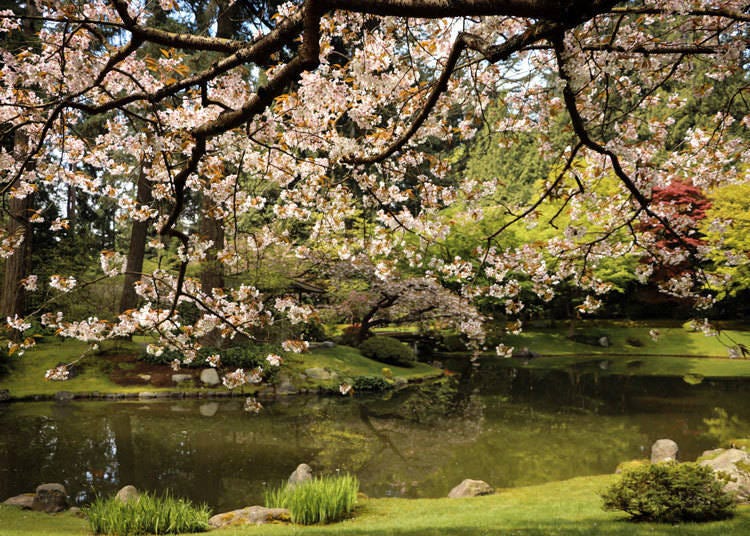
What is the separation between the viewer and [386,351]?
19125mm

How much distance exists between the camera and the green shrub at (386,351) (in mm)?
19141

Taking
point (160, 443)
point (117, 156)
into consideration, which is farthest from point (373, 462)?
point (117, 156)

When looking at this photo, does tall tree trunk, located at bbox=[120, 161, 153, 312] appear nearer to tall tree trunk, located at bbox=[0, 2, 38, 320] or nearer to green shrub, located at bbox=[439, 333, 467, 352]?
tall tree trunk, located at bbox=[0, 2, 38, 320]

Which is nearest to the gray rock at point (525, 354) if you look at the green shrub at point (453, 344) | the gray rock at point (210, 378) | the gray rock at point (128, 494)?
the green shrub at point (453, 344)

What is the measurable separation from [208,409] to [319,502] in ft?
24.9

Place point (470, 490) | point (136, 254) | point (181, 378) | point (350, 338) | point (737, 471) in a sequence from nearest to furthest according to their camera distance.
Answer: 1. point (737, 471)
2. point (470, 490)
3. point (181, 378)
4. point (136, 254)
5. point (350, 338)

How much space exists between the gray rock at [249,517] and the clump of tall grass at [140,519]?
37 cm

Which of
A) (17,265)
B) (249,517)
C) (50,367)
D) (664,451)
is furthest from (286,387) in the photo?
(664,451)

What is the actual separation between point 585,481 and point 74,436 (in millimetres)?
8967

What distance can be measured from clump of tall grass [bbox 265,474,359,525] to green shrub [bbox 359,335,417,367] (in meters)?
12.7

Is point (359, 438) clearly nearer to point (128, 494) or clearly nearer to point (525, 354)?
point (128, 494)

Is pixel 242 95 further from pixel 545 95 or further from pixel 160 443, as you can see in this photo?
pixel 160 443

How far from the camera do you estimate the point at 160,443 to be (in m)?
9.64

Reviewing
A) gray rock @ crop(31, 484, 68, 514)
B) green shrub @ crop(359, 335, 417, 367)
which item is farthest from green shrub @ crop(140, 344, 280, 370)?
gray rock @ crop(31, 484, 68, 514)
